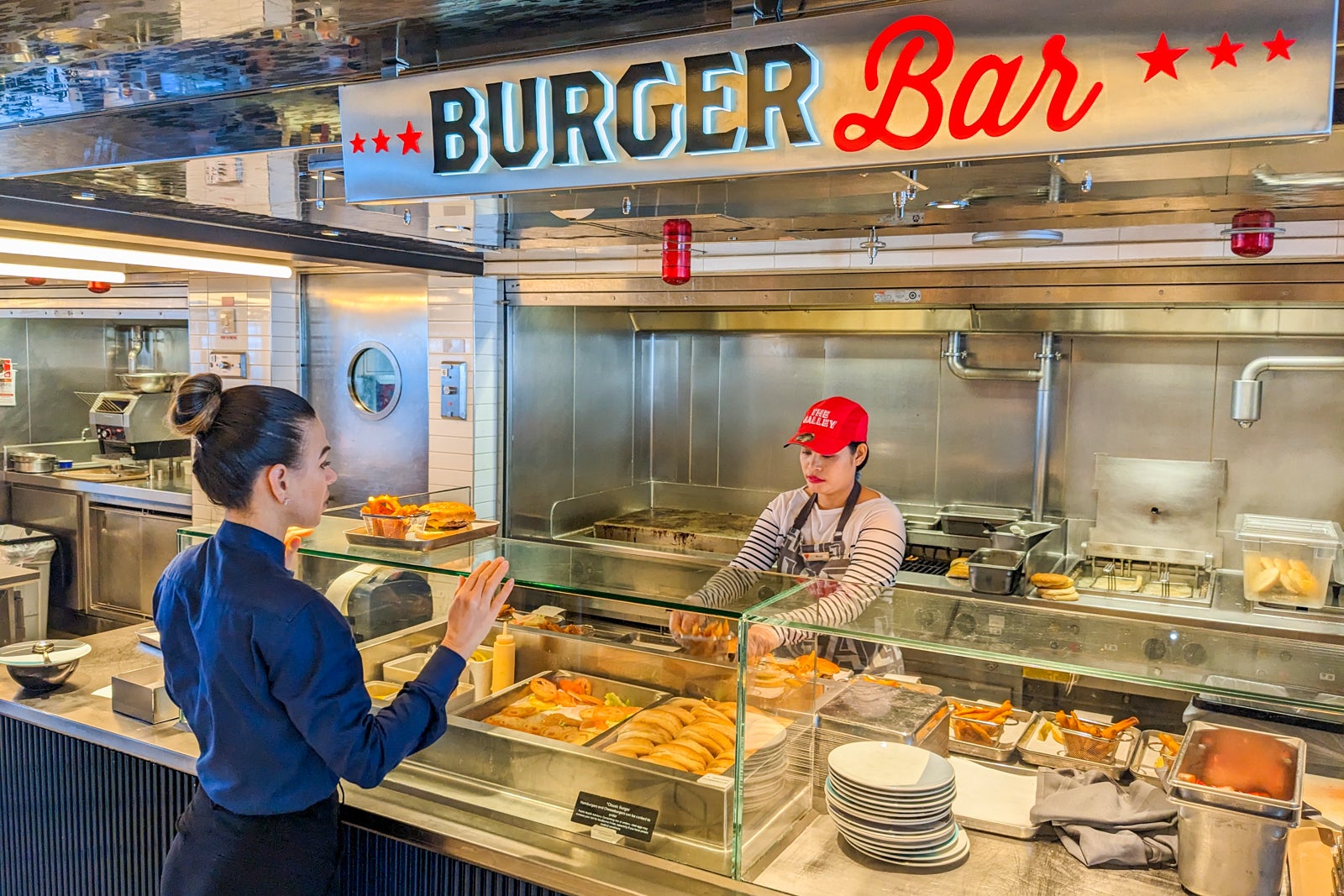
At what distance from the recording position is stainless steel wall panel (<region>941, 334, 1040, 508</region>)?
561 centimetres

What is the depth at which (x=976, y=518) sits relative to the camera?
5.45 m

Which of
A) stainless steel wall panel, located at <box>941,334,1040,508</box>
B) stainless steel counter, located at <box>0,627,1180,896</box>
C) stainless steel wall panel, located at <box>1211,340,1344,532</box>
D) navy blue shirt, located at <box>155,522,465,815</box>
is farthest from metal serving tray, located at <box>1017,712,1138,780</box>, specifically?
stainless steel wall panel, located at <box>941,334,1040,508</box>

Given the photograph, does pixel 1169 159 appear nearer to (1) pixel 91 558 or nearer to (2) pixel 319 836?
(2) pixel 319 836

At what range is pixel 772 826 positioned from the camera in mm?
2078

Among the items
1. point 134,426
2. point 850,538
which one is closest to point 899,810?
point 850,538

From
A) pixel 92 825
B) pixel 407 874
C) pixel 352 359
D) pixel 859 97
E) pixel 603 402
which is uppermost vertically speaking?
pixel 859 97

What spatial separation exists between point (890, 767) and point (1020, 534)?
130 inches

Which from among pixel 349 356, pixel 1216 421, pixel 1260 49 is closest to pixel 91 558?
pixel 349 356

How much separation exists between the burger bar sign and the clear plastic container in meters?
3.60

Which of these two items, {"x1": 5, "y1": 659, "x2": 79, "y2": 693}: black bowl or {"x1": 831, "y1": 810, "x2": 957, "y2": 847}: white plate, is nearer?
{"x1": 831, "y1": 810, "x2": 957, "y2": 847}: white plate

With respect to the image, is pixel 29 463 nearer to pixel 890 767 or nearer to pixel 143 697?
pixel 143 697

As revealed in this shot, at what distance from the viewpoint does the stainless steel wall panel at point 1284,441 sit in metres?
4.89

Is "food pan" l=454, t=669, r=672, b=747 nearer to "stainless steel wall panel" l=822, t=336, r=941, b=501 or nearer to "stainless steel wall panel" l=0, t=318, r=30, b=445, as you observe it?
"stainless steel wall panel" l=822, t=336, r=941, b=501

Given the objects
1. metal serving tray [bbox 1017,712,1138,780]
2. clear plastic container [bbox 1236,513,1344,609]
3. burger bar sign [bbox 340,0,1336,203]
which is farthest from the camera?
clear plastic container [bbox 1236,513,1344,609]
